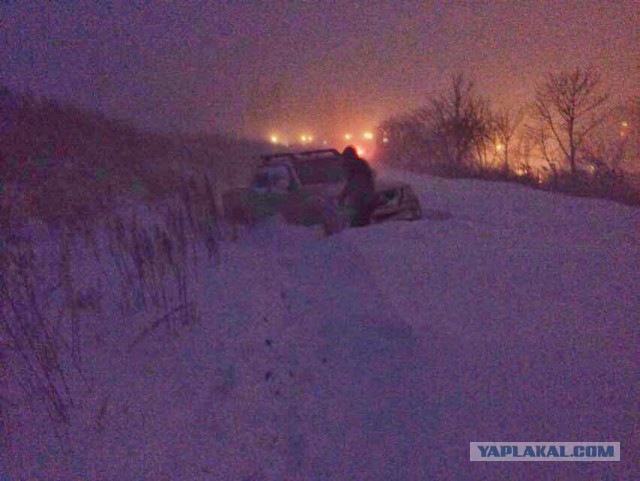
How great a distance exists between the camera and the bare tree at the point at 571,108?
58.7 ft

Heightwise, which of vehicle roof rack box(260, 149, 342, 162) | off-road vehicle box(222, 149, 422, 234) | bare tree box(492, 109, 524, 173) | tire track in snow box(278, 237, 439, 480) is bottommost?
tire track in snow box(278, 237, 439, 480)

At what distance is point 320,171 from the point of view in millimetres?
7492

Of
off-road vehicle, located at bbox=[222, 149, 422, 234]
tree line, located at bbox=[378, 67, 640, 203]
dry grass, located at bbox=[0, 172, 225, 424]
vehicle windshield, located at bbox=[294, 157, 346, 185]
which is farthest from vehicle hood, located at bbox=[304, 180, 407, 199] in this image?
tree line, located at bbox=[378, 67, 640, 203]

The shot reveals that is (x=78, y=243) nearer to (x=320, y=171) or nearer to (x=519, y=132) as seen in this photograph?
(x=320, y=171)

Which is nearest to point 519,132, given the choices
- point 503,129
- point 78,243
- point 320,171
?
point 503,129

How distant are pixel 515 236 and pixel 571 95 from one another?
16.5 m

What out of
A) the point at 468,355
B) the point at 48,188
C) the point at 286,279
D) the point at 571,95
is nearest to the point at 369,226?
the point at 286,279

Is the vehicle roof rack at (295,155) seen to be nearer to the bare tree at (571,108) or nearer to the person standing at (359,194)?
the person standing at (359,194)

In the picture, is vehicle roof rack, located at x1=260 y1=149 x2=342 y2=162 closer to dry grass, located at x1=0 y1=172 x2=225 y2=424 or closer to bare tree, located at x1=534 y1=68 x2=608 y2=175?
dry grass, located at x1=0 y1=172 x2=225 y2=424

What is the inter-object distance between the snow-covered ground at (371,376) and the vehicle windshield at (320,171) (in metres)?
2.81

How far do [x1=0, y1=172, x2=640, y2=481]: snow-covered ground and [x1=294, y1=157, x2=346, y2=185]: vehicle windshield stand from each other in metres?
2.81

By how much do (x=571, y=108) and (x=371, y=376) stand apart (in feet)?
67.1

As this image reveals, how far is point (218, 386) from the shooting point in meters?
2.63

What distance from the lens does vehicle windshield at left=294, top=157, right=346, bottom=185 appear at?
729 centimetres
